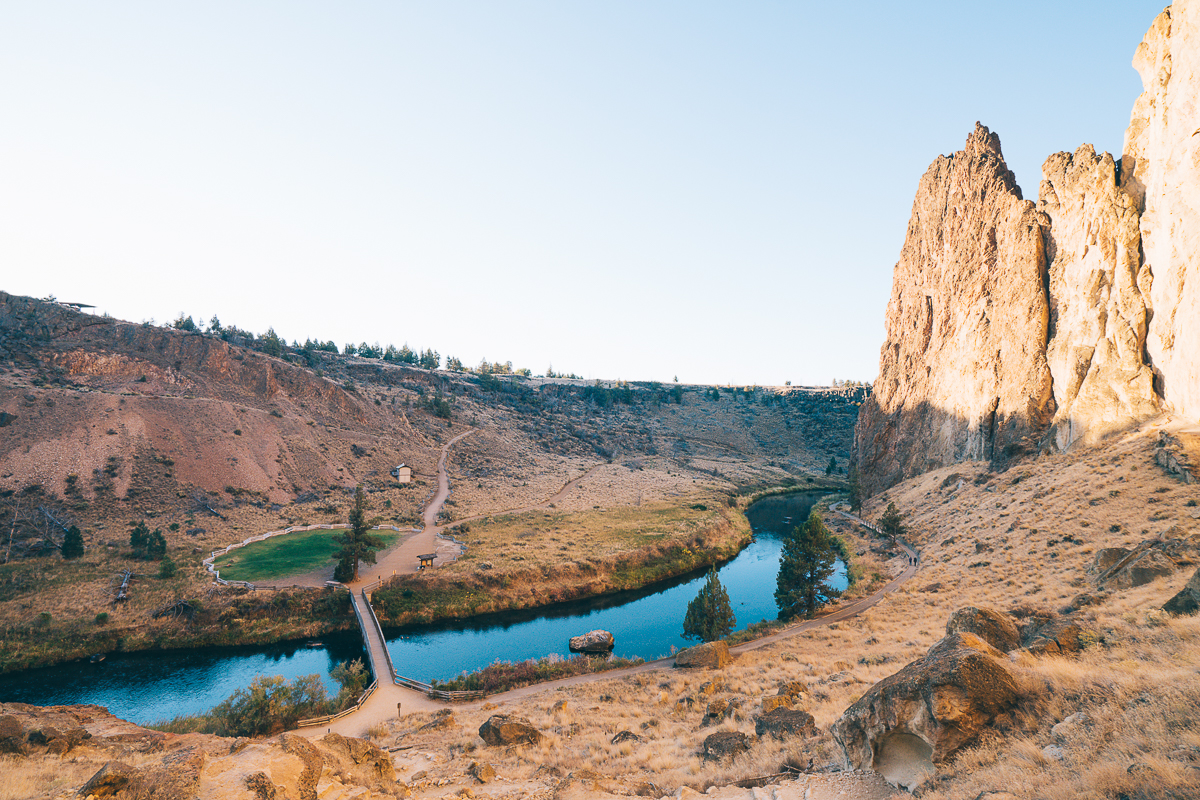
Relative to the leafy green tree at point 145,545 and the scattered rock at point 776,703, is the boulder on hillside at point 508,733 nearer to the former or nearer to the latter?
the scattered rock at point 776,703

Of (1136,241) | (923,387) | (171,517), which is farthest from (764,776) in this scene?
(923,387)

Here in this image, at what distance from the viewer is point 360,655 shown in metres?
33.5

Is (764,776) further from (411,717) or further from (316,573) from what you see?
(316,573)

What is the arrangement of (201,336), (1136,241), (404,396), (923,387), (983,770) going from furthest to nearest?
(404,396) → (201,336) → (923,387) → (1136,241) → (983,770)

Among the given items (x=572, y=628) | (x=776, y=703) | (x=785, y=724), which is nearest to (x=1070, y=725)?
(x=785, y=724)

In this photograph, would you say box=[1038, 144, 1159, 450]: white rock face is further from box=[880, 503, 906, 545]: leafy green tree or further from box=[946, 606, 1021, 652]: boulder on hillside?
box=[946, 606, 1021, 652]: boulder on hillside

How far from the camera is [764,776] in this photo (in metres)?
12.2

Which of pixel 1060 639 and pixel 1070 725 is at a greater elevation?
pixel 1070 725

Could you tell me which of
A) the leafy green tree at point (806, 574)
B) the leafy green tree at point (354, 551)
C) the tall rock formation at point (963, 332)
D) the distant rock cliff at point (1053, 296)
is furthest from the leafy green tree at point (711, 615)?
the tall rock formation at point (963, 332)

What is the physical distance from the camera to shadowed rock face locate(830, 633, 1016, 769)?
9.20 m

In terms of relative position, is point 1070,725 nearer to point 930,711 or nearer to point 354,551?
point 930,711

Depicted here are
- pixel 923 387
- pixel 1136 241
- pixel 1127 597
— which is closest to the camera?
pixel 1127 597

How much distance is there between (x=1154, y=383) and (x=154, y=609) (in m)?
72.4

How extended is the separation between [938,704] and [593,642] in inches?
1116
